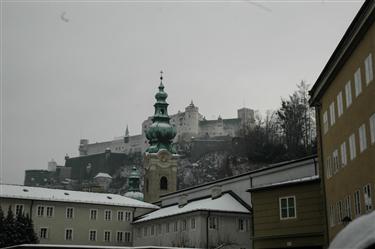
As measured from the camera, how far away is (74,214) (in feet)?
226

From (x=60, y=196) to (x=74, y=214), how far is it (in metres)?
2.83

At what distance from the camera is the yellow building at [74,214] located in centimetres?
6600

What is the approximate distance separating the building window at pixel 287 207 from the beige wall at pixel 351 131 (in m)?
3.91

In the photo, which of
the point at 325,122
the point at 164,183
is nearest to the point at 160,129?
the point at 164,183

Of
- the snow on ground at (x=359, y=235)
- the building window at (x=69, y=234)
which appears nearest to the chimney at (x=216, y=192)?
the building window at (x=69, y=234)

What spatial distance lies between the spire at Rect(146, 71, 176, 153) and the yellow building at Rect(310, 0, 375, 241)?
205ft

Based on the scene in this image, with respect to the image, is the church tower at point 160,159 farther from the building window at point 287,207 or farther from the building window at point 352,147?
the building window at point 352,147

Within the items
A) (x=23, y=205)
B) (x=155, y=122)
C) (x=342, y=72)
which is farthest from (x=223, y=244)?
(x=155, y=122)

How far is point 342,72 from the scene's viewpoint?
27422mm

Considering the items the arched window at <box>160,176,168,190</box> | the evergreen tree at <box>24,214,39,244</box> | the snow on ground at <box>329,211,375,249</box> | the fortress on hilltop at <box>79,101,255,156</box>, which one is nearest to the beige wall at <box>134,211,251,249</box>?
the evergreen tree at <box>24,214,39,244</box>

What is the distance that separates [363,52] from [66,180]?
157 meters

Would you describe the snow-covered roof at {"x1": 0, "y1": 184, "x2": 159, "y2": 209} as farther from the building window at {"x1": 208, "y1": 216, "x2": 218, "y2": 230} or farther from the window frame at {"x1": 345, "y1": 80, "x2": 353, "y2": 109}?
the window frame at {"x1": 345, "y1": 80, "x2": 353, "y2": 109}

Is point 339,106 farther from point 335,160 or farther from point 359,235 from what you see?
point 359,235

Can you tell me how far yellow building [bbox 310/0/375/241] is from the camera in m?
22.8
